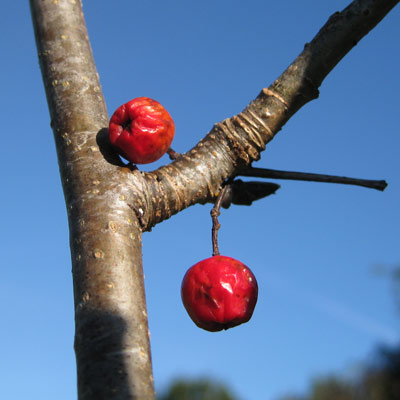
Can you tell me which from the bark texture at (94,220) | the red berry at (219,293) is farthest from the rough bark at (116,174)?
the red berry at (219,293)

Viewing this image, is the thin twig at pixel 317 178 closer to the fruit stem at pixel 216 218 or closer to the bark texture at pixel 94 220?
the fruit stem at pixel 216 218

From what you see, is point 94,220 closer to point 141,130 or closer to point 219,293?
point 141,130

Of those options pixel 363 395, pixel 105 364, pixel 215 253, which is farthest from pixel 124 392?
pixel 363 395

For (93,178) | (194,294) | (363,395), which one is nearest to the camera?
(93,178)

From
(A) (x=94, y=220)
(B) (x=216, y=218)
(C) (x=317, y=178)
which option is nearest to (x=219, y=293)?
(B) (x=216, y=218)

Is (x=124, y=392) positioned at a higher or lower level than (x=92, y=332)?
lower

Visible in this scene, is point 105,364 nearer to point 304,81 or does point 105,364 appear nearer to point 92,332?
point 92,332
